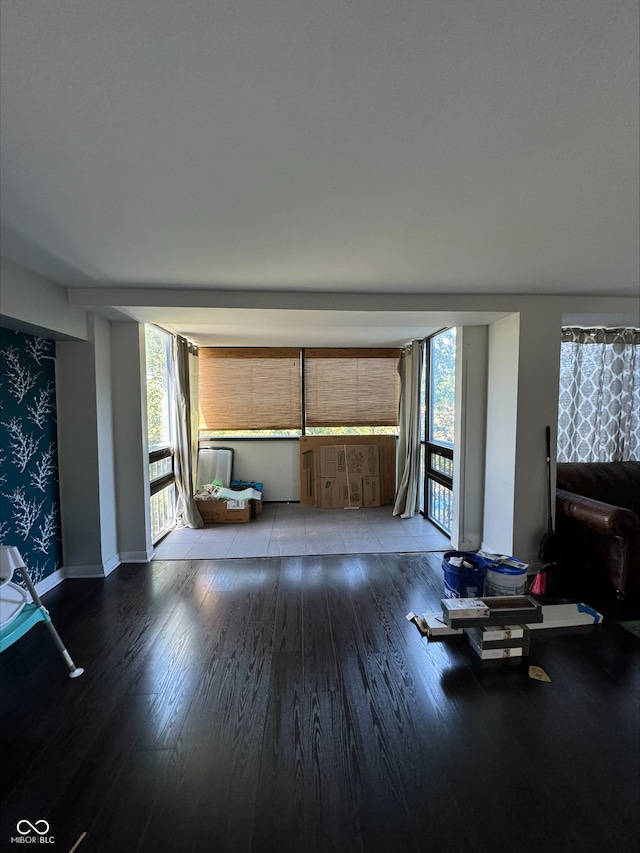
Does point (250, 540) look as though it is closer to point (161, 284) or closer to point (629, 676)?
point (161, 284)

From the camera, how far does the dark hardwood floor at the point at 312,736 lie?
124cm

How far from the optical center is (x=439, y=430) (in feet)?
14.8

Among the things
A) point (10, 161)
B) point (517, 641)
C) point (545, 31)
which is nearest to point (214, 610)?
point (517, 641)

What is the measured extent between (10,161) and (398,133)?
135 cm

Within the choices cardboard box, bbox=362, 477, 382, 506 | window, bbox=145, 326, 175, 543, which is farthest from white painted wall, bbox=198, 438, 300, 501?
window, bbox=145, 326, 175, 543

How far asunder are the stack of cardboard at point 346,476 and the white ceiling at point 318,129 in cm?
351

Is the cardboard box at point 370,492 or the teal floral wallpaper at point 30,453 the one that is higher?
the teal floral wallpaper at point 30,453

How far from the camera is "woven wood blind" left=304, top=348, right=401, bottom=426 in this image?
17.8 feet

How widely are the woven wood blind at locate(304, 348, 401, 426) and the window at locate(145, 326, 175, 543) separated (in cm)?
198

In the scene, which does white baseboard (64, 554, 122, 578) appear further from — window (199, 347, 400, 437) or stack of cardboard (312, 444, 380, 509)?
stack of cardboard (312, 444, 380, 509)

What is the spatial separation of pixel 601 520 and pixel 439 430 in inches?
80.5

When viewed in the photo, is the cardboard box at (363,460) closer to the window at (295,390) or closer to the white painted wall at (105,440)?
the window at (295,390)

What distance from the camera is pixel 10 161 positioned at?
1275mm

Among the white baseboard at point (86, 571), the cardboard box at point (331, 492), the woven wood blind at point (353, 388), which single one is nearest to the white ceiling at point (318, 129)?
the white baseboard at point (86, 571)
